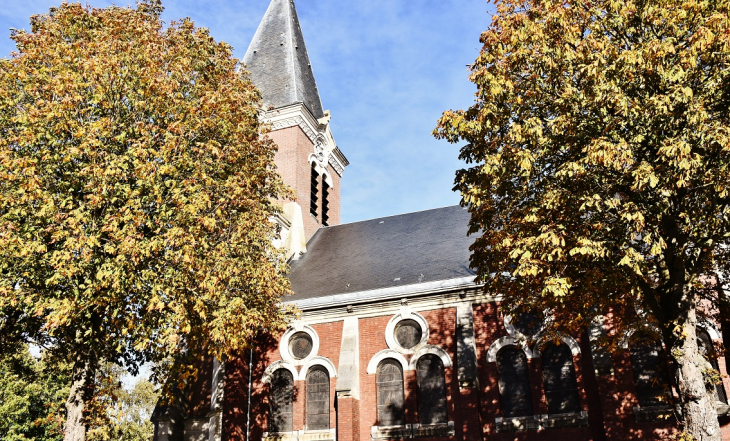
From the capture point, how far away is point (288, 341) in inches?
757

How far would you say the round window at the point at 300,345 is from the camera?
745 inches

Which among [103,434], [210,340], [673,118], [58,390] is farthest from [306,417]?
[58,390]

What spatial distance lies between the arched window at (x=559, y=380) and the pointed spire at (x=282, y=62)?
59.0ft

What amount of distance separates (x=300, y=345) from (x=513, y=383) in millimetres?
7139

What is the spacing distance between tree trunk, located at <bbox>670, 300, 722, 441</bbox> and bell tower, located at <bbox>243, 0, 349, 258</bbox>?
1737 cm

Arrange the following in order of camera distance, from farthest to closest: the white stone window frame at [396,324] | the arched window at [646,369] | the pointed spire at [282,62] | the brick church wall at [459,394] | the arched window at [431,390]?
the pointed spire at [282,62], the white stone window frame at [396,324], the arched window at [431,390], the arched window at [646,369], the brick church wall at [459,394]

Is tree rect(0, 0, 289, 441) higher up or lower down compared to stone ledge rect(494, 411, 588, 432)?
higher up

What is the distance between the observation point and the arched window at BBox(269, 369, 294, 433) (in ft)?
59.7

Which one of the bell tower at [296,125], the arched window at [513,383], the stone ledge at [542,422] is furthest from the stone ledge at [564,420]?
the bell tower at [296,125]

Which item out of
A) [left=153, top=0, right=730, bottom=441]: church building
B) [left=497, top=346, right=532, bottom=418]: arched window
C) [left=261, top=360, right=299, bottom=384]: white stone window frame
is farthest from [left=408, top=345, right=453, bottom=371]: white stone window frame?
[left=261, top=360, right=299, bottom=384]: white stone window frame

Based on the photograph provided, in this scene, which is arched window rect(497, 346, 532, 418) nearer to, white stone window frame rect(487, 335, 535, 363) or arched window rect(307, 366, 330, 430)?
white stone window frame rect(487, 335, 535, 363)

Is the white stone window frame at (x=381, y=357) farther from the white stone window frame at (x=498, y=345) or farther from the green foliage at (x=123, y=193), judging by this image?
the green foliage at (x=123, y=193)

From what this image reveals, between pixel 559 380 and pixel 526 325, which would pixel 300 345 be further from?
pixel 559 380

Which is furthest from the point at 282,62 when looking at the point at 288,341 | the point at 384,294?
the point at 384,294
